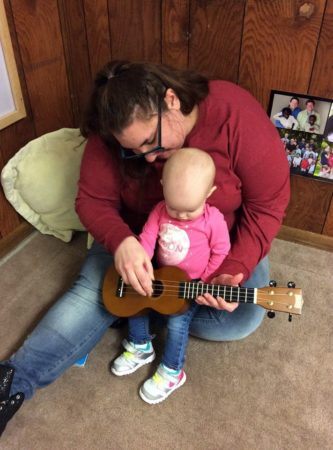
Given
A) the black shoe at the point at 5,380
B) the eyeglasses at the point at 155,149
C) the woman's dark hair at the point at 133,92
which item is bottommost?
the black shoe at the point at 5,380

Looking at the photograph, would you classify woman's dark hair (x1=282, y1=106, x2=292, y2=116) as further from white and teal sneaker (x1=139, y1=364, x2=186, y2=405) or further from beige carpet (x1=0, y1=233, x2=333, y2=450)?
white and teal sneaker (x1=139, y1=364, x2=186, y2=405)

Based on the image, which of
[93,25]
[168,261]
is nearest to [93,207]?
[168,261]

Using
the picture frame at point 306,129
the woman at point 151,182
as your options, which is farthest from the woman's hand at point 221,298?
the picture frame at point 306,129

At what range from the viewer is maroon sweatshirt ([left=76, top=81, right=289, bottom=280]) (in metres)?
1.07

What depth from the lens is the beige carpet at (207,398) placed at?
3.61ft

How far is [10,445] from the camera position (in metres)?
1.09

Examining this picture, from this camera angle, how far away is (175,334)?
1146 mm

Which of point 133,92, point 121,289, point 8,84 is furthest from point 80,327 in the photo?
point 8,84

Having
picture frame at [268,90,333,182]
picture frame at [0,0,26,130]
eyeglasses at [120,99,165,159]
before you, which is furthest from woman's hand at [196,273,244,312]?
picture frame at [0,0,26,130]

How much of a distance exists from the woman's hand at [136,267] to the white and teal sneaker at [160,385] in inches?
10.2

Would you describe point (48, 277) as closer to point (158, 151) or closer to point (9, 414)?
point (9, 414)

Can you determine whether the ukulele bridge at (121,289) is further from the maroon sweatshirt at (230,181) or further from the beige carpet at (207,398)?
the beige carpet at (207,398)

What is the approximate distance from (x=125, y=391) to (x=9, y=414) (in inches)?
12.3

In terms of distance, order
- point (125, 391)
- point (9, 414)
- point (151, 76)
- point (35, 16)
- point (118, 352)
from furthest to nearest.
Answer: point (35, 16), point (118, 352), point (125, 391), point (9, 414), point (151, 76)
